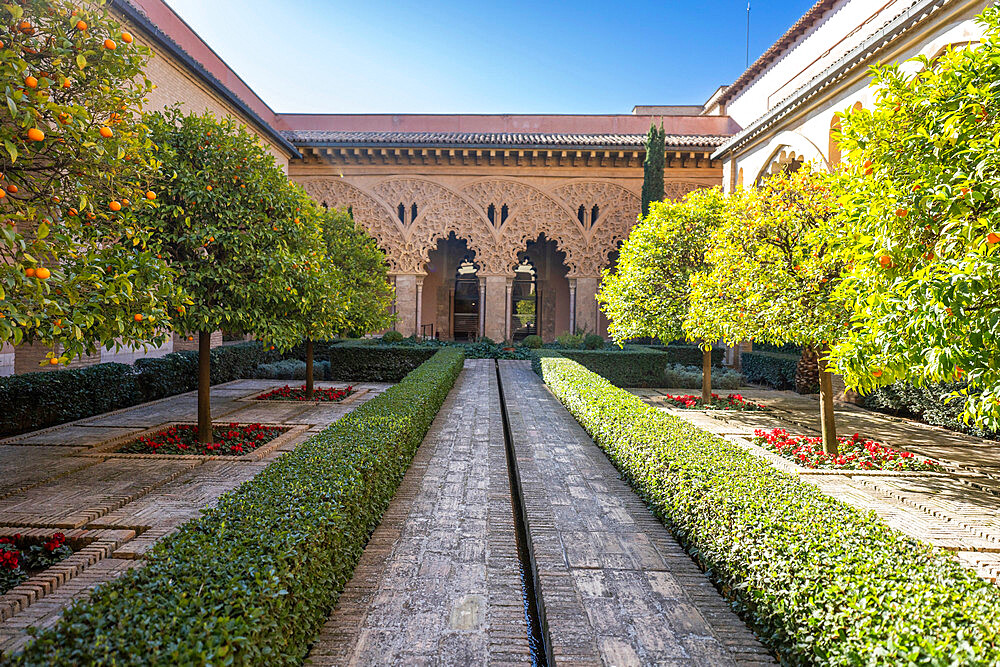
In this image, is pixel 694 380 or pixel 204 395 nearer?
pixel 204 395

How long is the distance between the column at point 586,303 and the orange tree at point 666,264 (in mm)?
8805

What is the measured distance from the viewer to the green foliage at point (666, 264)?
891cm

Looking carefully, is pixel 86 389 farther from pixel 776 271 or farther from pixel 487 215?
pixel 487 215

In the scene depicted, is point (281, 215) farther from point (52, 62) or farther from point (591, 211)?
point (591, 211)

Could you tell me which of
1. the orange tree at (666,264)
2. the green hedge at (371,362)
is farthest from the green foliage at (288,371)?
the orange tree at (666,264)

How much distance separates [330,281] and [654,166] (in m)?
12.2

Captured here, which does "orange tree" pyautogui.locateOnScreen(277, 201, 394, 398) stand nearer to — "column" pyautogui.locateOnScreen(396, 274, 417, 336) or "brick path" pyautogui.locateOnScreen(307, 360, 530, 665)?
"brick path" pyautogui.locateOnScreen(307, 360, 530, 665)

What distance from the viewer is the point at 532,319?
21.7m

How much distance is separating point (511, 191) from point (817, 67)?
9148mm

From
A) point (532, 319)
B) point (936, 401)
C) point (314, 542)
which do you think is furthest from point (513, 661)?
point (532, 319)

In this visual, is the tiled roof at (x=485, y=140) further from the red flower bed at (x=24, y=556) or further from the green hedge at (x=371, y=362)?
the red flower bed at (x=24, y=556)

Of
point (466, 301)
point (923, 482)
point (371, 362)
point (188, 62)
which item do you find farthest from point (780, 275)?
point (466, 301)

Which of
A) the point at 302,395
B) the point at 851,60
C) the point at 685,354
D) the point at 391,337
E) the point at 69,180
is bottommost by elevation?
the point at 302,395

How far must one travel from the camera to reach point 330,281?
723 centimetres
